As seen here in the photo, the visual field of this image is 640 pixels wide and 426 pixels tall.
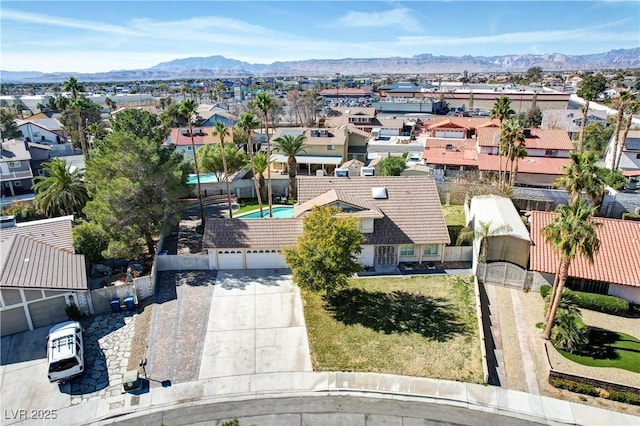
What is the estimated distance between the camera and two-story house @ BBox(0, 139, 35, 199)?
182 feet

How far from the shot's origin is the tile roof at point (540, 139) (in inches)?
2315

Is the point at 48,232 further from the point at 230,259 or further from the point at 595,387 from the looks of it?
the point at 595,387

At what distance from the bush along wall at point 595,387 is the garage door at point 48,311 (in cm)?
3107

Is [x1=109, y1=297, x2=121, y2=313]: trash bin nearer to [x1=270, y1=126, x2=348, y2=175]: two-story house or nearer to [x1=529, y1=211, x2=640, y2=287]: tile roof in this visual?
[x1=529, y1=211, x2=640, y2=287]: tile roof

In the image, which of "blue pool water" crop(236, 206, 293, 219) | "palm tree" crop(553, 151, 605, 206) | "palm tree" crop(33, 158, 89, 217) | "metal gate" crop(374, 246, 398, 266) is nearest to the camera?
"palm tree" crop(553, 151, 605, 206)

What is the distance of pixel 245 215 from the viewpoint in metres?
48.7

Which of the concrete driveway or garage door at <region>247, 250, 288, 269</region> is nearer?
the concrete driveway

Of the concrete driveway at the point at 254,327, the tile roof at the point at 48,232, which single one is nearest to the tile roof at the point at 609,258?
the concrete driveway at the point at 254,327

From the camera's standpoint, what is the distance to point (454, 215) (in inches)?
1785

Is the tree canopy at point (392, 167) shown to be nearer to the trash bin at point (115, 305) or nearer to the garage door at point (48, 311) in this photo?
the trash bin at point (115, 305)


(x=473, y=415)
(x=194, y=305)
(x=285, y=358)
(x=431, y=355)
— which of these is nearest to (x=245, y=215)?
(x=194, y=305)

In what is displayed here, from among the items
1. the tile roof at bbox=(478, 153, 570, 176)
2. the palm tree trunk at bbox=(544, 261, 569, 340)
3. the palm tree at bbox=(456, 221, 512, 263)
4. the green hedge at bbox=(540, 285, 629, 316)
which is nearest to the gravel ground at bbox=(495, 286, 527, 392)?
the palm tree trunk at bbox=(544, 261, 569, 340)

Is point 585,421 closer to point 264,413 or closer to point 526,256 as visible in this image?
point 526,256

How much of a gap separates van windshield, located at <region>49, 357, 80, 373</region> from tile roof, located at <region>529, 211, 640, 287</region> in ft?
99.1
